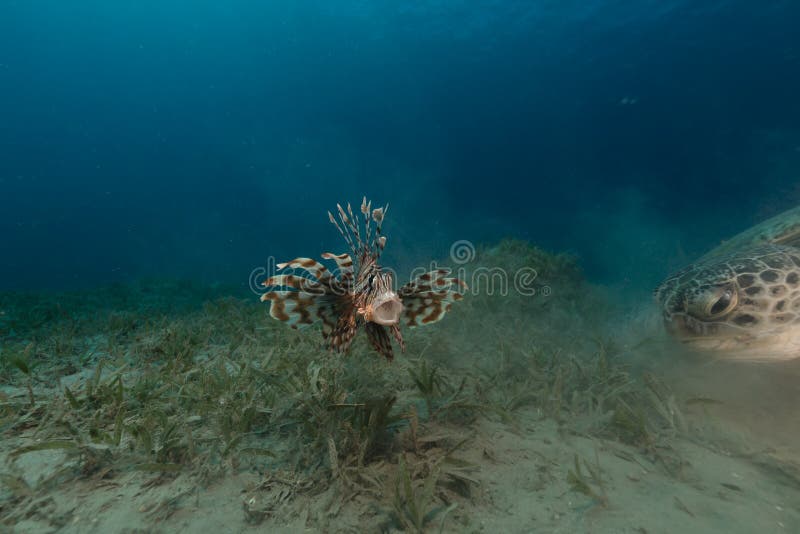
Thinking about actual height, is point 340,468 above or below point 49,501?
above

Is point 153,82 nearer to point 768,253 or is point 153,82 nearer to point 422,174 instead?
point 422,174

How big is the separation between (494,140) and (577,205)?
19.2 m

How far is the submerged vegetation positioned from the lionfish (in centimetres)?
52

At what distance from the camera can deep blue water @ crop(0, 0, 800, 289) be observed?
3088cm

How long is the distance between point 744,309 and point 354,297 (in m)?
3.40

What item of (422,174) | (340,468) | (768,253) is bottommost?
(340,468)

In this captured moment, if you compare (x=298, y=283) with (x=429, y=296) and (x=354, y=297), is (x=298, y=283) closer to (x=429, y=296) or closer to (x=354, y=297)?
(x=354, y=297)

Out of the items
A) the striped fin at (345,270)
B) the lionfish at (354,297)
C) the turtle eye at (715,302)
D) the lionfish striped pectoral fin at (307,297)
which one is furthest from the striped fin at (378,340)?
the turtle eye at (715,302)

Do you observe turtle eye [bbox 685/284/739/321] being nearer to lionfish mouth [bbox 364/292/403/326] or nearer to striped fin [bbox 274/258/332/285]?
lionfish mouth [bbox 364/292/403/326]

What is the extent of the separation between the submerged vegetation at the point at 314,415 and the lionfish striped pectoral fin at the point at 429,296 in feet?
1.87

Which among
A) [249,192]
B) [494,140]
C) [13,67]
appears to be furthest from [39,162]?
[494,140]

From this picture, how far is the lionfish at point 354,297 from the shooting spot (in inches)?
79.4

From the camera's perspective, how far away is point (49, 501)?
1.95m

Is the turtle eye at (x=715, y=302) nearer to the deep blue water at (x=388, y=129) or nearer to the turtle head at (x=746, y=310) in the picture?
the turtle head at (x=746, y=310)
